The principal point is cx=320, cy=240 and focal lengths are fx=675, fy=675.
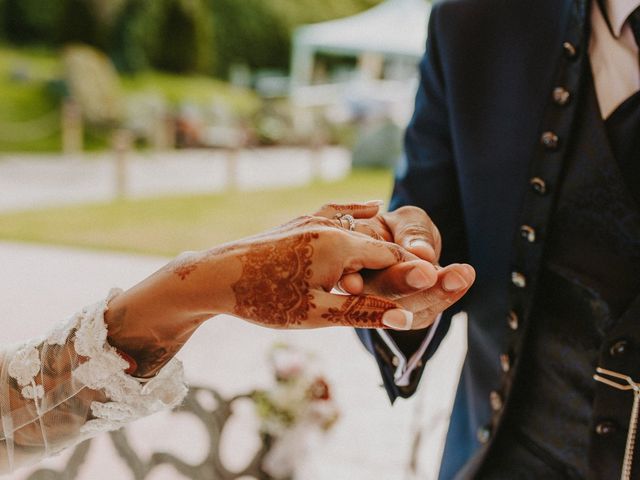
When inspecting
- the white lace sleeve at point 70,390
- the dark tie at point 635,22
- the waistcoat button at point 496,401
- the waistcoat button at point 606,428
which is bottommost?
the waistcoat button at point 496,401

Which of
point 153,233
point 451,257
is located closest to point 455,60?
point 451,257

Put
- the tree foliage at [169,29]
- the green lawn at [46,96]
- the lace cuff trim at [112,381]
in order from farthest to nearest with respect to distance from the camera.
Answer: the tree foliage at [169,29]
the green lawn at [46,96]
the lace cuff trim at [112,381]

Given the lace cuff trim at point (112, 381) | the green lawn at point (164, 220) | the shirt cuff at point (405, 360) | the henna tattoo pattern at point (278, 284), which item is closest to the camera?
the henna tattoo pattern at point (278, 284)

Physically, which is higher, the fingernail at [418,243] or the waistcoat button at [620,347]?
the fingernail at [418,243]

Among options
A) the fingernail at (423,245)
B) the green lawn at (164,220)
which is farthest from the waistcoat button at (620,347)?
the green lawn at (164,220)

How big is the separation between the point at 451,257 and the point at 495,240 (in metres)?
0.10

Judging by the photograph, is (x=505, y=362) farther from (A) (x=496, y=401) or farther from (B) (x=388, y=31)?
(B) (x=388, y=31)

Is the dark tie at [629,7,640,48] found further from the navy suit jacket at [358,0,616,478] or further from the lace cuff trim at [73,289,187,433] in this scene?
the lace cuff trim at [73,289,187,433]

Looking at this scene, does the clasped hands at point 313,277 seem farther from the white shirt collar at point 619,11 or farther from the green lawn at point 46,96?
the green lawn at point 46,96

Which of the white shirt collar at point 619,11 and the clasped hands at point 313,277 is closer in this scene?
the clasped hands at point 313,277

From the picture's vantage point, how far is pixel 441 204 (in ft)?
4.31

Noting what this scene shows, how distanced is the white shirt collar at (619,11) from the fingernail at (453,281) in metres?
0.59

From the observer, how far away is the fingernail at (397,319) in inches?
28.7

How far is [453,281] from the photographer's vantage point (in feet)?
2.63
